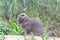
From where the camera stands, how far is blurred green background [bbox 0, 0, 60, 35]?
19.9 feet

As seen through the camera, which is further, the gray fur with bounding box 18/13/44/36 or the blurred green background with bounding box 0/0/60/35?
the blurred green background with bounding box 0/0/60/35

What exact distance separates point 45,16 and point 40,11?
451 millimetres

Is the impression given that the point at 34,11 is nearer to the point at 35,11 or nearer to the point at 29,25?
the point at 35,11

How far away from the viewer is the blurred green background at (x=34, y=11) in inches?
239

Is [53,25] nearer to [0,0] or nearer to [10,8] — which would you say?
[10,8]

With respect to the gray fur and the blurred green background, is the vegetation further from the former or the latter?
the gray fur

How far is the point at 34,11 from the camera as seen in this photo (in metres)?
7.39

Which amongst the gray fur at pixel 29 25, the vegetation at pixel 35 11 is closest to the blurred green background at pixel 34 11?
the vegetation at pixel 35 11

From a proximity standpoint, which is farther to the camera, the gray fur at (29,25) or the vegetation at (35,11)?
the vegetation at (35,11)

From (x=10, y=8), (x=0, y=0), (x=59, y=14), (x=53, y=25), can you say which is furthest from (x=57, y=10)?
(x=0, y=0)

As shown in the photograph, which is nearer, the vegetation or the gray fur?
the gray fur

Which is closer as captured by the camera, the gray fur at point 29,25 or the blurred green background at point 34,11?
the gray fur at point 29,25

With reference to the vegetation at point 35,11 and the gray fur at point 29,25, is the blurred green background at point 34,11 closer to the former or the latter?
the vegetation at point 35,11

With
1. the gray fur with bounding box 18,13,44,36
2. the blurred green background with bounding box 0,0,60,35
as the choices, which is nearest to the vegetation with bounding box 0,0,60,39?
the blurred green background with bounding box 0,0,60,35
